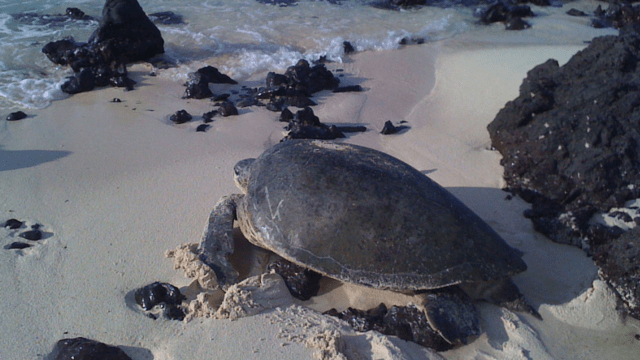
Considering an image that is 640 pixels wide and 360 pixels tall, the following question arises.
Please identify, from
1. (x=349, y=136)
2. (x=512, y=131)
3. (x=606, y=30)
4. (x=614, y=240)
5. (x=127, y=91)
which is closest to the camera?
(x=614, y=240)

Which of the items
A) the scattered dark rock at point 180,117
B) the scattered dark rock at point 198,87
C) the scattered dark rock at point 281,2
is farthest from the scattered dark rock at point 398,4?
the scattered dark rock at point 180,117

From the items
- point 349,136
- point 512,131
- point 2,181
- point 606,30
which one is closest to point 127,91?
point 2,181

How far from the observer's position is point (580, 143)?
375 centimetres

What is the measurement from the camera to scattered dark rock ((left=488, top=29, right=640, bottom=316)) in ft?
11.3

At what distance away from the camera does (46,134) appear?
4.46 m

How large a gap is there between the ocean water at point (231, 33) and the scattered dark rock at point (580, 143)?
3525 mm

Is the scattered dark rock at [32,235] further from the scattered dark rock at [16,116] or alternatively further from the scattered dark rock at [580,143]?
the scattered dark rock at [580,143]

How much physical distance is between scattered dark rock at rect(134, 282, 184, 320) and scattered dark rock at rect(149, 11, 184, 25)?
7143 millimetres

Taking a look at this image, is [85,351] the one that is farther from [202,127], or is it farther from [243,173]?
[202,127]

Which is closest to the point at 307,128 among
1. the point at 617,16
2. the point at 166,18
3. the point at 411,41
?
the point at 411,41

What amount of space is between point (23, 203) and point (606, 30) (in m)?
10.3

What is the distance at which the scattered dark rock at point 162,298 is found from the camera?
269cm

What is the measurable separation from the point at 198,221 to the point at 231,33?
5484 mm

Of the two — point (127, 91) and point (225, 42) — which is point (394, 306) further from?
point (225, 42)
